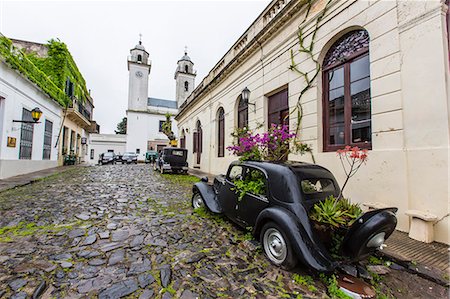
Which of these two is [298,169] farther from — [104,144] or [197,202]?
[104,144]

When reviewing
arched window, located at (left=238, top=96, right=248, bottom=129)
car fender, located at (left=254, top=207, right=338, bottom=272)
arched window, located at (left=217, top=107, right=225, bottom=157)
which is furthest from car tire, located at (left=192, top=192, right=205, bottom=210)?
arched window, located at (left=217, top=107, right=225, bottom=157)

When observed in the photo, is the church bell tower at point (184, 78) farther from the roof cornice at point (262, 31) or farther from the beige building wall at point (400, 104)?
the beige building wall at point (400, 104)

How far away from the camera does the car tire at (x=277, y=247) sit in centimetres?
247

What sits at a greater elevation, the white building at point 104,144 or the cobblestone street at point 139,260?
the white building at point 104,144

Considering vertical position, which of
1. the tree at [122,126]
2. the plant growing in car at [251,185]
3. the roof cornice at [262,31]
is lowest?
the plant growing in car at [251,185]

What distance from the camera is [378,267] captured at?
2.64 metres

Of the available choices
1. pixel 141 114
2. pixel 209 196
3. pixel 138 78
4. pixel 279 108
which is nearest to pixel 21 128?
pixel 209 196

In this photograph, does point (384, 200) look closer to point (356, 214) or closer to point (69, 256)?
point (356, 214)

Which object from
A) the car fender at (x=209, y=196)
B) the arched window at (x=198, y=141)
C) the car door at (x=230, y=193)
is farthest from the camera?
the arched window at (x=198, y=141)

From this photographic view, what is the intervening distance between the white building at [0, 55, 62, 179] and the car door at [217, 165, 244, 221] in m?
10.5

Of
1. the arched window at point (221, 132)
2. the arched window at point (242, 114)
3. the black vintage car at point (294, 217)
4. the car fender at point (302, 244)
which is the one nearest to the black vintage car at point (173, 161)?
the arched window at point (221, 132)

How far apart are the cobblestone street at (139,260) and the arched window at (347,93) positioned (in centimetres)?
326

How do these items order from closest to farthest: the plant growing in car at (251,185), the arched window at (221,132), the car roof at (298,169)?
the car roof at (298,169) → the plant growing in car at (251,185) → the arched window at (221,132)

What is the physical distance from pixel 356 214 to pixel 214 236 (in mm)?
2188
